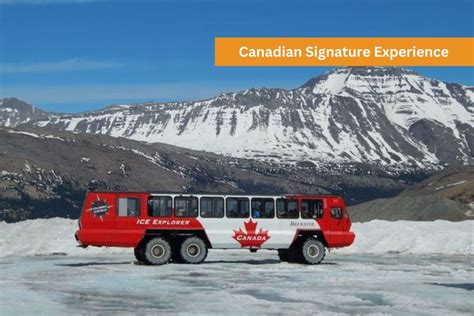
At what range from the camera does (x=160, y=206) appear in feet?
114

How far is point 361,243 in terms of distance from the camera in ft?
150

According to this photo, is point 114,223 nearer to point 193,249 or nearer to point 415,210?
point 193,249

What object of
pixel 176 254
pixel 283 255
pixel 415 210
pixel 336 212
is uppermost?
pixel 415 210

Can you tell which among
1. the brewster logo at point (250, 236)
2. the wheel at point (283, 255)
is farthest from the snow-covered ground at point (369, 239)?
the brewster logo at point (250, 236)

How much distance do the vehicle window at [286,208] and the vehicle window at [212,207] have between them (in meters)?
2.74

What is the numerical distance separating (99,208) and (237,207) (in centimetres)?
630

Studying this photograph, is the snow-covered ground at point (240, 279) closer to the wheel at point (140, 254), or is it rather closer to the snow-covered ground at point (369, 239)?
the snow-covered ground at point (369, 239)

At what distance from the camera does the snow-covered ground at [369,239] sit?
41375 mm

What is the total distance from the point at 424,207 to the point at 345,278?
62957 millimetres

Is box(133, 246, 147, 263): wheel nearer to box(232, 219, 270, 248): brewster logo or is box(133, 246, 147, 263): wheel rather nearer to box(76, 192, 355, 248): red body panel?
box(76, 192, 355, 248): red body panel

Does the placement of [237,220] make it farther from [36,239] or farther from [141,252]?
[36,239]

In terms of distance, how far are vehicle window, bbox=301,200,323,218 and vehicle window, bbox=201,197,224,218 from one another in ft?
12.8

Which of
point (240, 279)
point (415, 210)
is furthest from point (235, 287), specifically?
point (415, 210)

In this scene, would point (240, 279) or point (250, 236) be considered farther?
point (250, 236)
